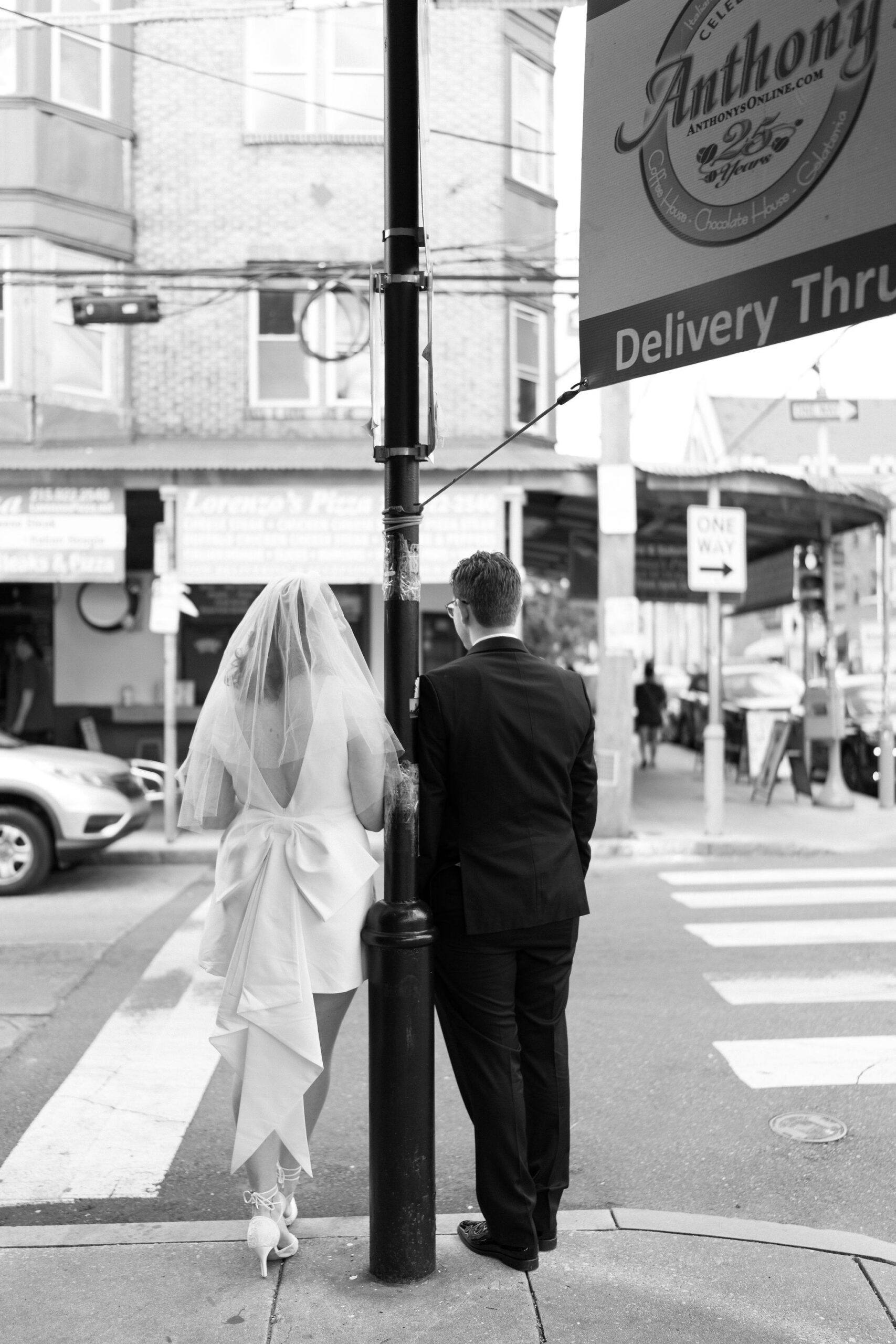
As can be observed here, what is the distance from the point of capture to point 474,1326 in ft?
10.2

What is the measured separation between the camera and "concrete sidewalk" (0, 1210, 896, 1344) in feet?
10.2

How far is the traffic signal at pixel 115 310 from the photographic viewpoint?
12.3 metres

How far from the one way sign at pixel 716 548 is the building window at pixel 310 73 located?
263 inches

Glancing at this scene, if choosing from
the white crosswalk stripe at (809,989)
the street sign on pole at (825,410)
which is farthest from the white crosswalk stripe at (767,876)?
the street sign on pole at (825,410)

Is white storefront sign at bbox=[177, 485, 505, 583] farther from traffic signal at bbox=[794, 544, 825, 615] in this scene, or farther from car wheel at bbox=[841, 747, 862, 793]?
car wheel at bbox=[841, 747, 862, 793]

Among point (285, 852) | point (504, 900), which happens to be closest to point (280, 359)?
point (285, 852)

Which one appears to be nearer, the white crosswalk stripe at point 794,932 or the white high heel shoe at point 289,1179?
the white high heel shoe at point 289,1179

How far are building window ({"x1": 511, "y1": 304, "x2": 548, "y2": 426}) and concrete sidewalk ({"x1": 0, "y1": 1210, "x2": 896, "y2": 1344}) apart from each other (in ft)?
43.0

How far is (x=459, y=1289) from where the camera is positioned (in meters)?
3.33

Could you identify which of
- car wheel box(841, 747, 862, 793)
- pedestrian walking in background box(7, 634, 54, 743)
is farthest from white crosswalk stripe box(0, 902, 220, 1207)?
car wheel box(841, 747, 862, 793)

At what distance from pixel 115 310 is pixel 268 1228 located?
10639 mm

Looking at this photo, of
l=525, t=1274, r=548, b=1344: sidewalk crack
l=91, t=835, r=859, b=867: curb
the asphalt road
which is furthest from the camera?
l=91, t=835, r=859, b=867: curb

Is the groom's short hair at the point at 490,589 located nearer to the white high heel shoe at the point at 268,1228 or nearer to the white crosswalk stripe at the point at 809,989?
the white high heel shoe at the point at 268,1228

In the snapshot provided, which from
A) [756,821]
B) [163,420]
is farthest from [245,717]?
[163,420]
